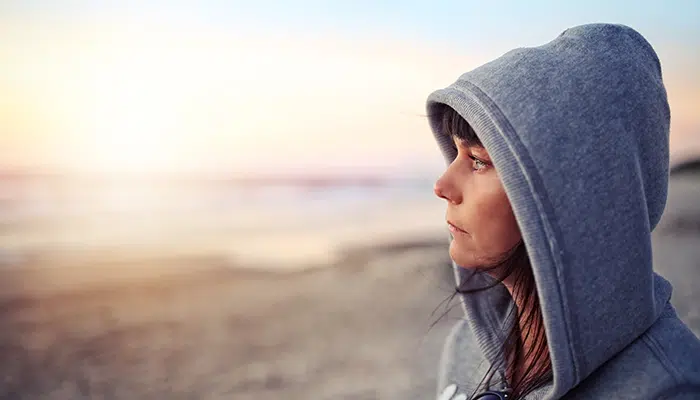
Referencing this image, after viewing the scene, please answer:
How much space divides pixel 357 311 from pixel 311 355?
61 cm

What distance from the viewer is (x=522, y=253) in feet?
3.33

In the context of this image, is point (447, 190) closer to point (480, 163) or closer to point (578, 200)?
point (480, 163)

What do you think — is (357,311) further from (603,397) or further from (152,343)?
(603,397)

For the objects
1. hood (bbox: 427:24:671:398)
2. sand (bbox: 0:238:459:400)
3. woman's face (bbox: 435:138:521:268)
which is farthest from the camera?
sand (bbox: 0:238:459:400)

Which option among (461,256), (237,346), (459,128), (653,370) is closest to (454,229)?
(461,256)

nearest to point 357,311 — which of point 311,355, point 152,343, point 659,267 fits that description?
point 311,355

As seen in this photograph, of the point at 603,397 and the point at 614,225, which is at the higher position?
the point at 614,225

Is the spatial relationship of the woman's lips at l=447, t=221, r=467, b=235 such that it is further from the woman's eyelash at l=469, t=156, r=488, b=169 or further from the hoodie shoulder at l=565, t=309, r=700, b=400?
the hoodie shoulder at l=565, t=309, r=700, b=400

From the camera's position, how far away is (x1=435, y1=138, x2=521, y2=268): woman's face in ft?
3.23

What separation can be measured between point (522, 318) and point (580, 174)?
1.06 ft

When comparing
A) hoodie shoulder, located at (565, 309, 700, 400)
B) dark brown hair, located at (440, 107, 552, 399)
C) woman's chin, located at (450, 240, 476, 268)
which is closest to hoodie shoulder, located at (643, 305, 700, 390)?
hoodie shoulder, located at (565, 309, 700, 400)

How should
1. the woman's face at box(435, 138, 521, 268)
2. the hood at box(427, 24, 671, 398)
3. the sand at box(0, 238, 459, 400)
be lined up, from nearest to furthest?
the hood at box(427, 24, 671, 398) < the woman's face at box(435, 138, 521, 268) < the sand at box(0, 238, 459, 400)

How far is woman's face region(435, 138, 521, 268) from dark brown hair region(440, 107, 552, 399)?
0.02 metres

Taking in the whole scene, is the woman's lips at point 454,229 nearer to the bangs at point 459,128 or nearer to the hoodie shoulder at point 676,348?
the bangs at point 459,128
